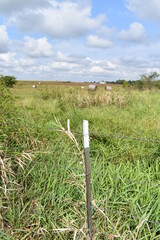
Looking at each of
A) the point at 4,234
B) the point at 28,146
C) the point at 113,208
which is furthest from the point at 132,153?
the point at 4,234

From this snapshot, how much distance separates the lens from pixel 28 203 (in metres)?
1.66

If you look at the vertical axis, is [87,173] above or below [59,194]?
above

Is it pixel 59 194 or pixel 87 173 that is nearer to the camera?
pixel 87 173

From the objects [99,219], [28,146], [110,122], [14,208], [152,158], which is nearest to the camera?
[99,219]

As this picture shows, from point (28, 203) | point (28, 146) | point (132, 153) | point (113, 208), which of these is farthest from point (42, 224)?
point (132, 153)

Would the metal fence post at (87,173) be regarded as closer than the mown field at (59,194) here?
Yes

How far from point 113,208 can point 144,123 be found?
3.13 m

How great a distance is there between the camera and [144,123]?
450 cm

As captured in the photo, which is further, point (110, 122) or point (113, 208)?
point (110, 122)

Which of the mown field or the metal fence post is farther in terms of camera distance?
the mown field

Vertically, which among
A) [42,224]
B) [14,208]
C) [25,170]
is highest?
[25,170]

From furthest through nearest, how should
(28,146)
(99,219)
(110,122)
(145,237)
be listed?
1. (110,122)
2. (28,146)
3. (99,219)
4. (145,237)

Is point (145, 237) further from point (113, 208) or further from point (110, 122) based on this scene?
point (110, 122)

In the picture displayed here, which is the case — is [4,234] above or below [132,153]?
below
